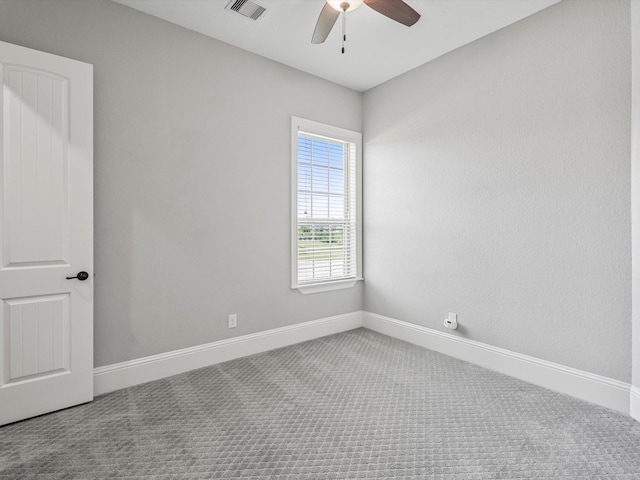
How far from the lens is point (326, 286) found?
3.80 meters

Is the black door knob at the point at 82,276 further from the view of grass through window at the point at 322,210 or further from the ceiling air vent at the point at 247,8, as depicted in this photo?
the ceiling air vent at the point at 247,8

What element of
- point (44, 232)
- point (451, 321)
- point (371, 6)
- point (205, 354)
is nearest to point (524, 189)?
point (451, 321)

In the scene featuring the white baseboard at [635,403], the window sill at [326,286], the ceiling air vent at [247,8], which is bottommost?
the white baseboard at [635,403]

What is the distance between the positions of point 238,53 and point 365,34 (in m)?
1.18

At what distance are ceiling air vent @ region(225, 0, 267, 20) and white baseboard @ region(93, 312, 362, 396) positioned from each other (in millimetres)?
2738

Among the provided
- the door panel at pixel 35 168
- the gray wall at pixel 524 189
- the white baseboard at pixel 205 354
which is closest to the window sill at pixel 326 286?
the white baseboard at pixel 205 354

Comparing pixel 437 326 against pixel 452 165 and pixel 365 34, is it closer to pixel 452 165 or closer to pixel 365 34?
pixel 452 165

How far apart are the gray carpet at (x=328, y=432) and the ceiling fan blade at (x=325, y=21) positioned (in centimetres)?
260

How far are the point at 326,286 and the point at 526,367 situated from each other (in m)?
2.00

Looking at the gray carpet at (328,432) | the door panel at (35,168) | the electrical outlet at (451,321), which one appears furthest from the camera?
the electrical outlet at (451,321)

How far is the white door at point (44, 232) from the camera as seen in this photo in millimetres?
2047

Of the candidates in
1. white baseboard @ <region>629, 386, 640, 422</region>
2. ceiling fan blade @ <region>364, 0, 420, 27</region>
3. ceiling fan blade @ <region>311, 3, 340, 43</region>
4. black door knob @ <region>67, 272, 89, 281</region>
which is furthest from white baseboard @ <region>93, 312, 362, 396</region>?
ceiling fan blade @ <region>364, 0, 420, 27</region>

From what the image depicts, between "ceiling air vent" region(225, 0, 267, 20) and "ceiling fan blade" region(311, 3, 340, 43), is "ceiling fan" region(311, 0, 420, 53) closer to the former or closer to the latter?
"ceiling fan blade" region(311, 3, 340, 43)

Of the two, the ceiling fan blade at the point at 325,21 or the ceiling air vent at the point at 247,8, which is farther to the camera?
the ceiling air vent at the point at 247,8
